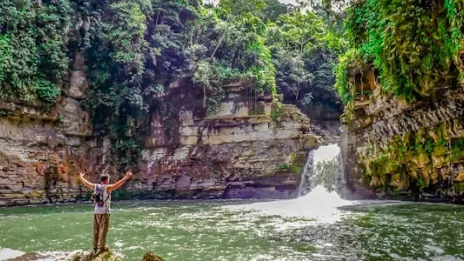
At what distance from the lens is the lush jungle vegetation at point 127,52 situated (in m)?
22.0

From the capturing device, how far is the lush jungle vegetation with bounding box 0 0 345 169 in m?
22.0

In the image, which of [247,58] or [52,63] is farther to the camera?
[247,58]

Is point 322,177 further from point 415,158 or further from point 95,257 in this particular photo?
point 95,257

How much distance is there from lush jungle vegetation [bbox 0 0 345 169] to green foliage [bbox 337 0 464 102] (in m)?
7.32

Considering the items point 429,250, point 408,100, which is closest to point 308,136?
point 408,100

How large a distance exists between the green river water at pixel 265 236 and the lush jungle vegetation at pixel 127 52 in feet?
37.1

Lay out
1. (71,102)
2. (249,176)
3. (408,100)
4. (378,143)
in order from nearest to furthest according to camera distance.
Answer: (408,100), (378,143), (71,102), (249,176)

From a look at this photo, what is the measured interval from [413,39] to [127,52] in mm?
17318

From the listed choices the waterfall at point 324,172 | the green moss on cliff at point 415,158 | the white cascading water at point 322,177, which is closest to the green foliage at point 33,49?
the white cascading water at point 322,177

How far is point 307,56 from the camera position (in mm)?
37125

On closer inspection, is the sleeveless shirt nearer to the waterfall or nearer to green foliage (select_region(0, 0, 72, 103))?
green foliage (select_region(0, 0, 72, 103))

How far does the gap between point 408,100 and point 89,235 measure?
40.4 feet

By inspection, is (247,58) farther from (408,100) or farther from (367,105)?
(408,100)

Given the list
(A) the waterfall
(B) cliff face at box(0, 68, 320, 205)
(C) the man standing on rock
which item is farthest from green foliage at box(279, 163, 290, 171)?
(C) the man standing on rock
